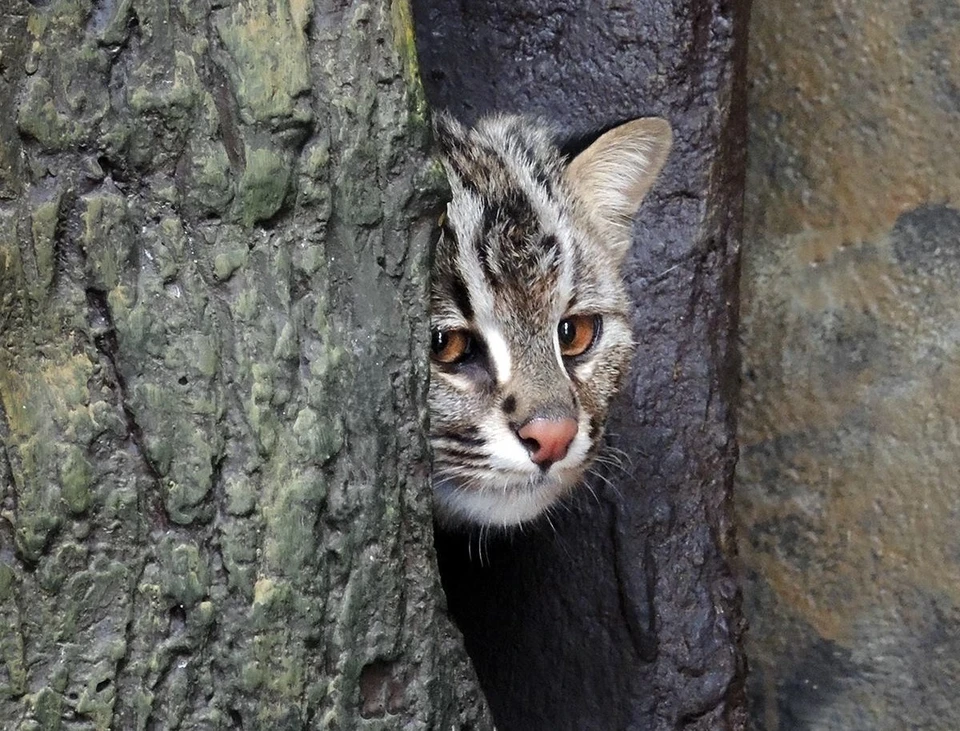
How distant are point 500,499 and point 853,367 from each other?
1.24 meters

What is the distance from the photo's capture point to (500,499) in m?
2.77

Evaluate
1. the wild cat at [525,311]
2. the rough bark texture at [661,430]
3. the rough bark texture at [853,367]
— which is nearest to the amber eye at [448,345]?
the wild cat at [525,311]

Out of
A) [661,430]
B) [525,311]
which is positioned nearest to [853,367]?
[661,430]

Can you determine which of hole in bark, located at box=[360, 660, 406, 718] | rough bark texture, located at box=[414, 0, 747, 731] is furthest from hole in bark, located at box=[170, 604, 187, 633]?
rough bark texture, located at box=[414, 0, 747, 731]

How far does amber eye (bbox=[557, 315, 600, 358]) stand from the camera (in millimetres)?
2926

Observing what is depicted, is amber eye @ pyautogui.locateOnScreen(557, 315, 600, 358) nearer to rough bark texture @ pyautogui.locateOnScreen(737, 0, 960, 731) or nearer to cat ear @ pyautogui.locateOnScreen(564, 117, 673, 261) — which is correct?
cat ear @ pyautogui.locateOnScreen(564, 117, 673, 261)

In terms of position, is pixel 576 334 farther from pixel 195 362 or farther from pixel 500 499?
pixel 195 362

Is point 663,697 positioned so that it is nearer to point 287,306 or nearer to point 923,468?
point 923,468

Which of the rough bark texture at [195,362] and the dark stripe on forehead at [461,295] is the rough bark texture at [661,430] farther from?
the rough bark texture at [195,362]

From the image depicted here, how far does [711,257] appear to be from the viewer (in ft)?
10.5

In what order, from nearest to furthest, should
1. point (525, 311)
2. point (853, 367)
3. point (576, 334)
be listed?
point (525, 311) < point (576, 334) < point (853, 367)

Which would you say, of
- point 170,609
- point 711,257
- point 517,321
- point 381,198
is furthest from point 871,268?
point 170,609

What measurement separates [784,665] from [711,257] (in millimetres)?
1291

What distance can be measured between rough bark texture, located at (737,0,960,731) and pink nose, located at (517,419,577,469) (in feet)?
3.79
